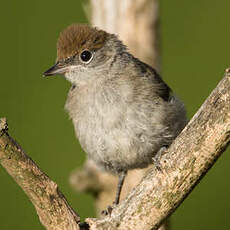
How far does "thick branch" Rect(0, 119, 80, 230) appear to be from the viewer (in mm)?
3068

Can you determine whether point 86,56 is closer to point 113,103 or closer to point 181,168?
point 113,103

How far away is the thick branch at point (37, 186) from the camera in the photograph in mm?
3068

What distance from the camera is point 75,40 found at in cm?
409

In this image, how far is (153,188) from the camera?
10.9ft

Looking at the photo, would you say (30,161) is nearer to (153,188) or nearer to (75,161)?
(153,188)

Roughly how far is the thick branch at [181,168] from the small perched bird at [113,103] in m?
0.58

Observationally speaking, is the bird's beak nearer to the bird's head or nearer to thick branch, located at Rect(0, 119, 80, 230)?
the bird's head

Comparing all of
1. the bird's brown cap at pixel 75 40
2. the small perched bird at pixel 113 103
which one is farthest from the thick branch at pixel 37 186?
the bird's brown cap at pixel 75 40

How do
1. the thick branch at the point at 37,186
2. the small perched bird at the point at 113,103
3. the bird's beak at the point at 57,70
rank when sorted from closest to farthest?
the thick branch at the point at 37,186
the small perched bird at the point at 113,103
the bird's beak at the point at 57,70

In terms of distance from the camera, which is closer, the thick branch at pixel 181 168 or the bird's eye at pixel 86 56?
the thick branch at pixel 181 168


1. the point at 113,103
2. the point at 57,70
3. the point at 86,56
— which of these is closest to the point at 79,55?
the point at 86,56

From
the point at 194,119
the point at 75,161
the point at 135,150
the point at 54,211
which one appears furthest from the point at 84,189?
the point at 194,119

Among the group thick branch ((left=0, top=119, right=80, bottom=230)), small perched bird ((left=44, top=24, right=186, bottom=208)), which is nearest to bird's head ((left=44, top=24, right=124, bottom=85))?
small perched bird ((left=44, top=24, right=186, bottom=208))

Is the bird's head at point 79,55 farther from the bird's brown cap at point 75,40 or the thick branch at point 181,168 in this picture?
the thick branch at point 181,168
